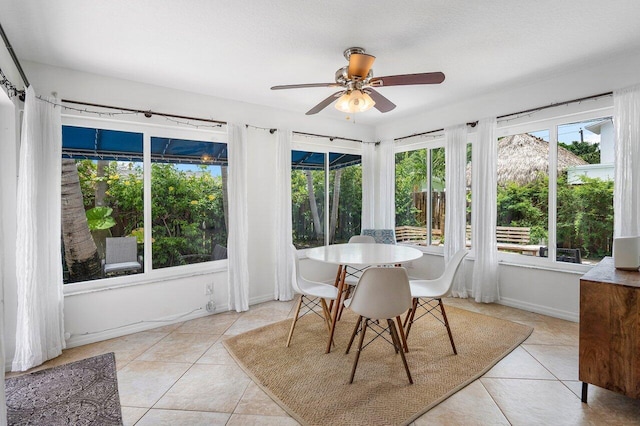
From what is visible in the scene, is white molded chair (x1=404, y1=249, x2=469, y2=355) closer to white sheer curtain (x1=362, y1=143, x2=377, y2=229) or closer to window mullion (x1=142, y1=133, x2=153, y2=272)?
white sheer curtain (x1=362, y1=143, x2=377, y2=229)

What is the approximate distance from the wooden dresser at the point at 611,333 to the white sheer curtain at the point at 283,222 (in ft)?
10.1

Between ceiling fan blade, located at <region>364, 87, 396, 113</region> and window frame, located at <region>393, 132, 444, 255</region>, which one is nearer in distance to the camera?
ceiling fan blade, located at <region>364, 87, 396, 113</region>

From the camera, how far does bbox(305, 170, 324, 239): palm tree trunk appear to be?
489 cm

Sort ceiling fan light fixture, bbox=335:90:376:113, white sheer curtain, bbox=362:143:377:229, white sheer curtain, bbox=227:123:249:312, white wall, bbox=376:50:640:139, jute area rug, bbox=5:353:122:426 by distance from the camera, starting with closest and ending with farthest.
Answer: jute area rug, bbox=5:353:122:426 → ceiling fan light fixture, bbox=335:90:376:113 → white wall, bbox=376:50:640:139 → white sheer curtain, bbox=227:123:249:312 → white sheer curtain, bbox=362:143:377:229

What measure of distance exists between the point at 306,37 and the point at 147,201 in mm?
2393

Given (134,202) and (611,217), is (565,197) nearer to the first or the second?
(611,217)

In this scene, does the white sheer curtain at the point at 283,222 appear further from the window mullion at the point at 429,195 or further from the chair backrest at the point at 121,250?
the window mullion at the point at 429,195

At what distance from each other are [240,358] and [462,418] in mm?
1699

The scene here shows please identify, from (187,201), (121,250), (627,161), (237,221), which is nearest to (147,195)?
(187,201)

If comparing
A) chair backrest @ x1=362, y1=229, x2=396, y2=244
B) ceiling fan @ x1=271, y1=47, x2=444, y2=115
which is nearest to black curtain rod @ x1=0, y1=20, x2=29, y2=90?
ceiling fan @ x1=271, y1=47, x2=444, y2=115

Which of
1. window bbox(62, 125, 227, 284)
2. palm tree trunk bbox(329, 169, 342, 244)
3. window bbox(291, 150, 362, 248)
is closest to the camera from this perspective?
window bbox(62, 125, 227, 284)

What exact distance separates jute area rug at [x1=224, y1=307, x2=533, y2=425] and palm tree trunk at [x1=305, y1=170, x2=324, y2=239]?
1814 millimetres

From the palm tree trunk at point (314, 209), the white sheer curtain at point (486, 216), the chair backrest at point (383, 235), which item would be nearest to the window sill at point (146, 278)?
the palm tree trunk at point (314, 209)

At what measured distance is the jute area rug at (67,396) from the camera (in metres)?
1.93
